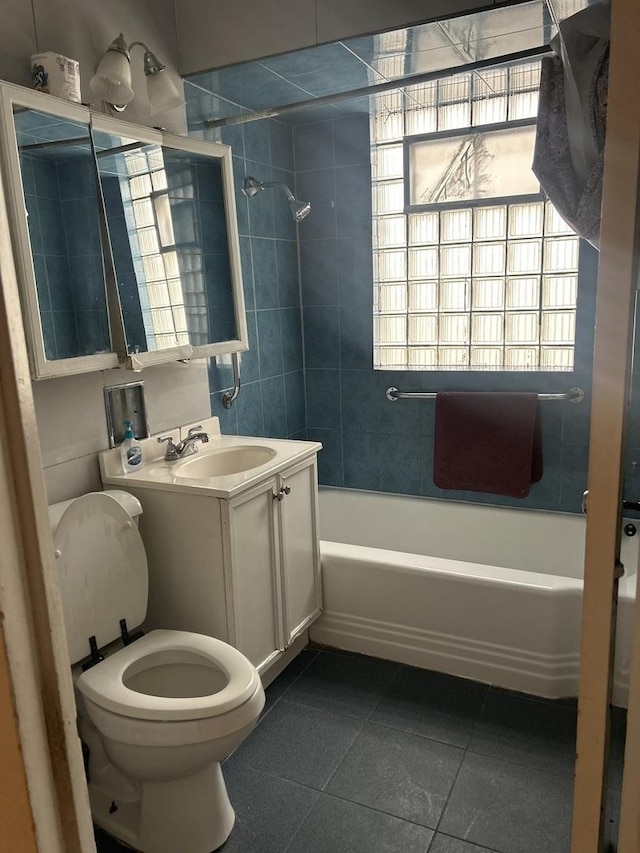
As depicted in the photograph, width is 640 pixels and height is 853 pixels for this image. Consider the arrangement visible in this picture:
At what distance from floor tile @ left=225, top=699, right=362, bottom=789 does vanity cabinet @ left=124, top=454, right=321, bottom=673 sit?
18cm

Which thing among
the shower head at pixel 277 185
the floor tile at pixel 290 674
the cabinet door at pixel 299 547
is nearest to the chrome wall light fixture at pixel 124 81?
the shower head at pixel 277 185

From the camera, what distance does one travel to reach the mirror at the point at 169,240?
2008mm

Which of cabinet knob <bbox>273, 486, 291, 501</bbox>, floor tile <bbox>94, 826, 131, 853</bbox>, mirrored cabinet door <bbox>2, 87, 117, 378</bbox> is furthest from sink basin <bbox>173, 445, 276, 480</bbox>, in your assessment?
floor tile <bbox>94, 826, 131, 853</bbox>

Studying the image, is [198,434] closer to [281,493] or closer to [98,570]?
[281,493]

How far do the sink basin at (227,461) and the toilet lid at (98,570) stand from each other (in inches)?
16.4

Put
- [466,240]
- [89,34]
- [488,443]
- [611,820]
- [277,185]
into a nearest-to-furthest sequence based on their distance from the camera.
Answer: [611,820] < [89,34] < [277,185] < [488,443] < [466,240]

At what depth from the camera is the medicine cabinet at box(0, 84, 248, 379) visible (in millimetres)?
1707

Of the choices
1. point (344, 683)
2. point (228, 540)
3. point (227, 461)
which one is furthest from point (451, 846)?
point (227, 461)

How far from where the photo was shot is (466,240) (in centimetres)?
303

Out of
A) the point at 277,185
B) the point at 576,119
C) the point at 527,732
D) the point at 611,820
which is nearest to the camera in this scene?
the point at 611,820

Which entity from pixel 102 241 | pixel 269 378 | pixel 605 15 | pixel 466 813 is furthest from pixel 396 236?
pixel 466 813

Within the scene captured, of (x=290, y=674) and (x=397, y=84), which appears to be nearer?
(x=397, y=84)

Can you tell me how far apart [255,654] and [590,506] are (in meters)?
1.61

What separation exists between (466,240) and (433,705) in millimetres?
2035
